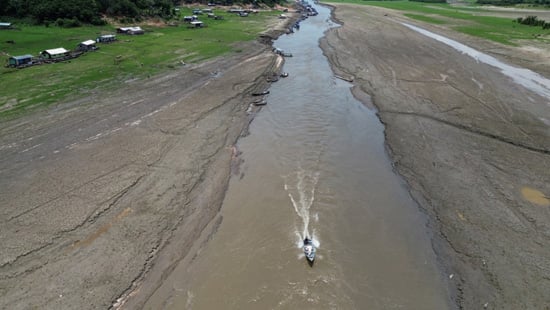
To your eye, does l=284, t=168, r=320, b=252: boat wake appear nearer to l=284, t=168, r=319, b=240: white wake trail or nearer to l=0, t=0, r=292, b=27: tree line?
l=284, t=168, r=319, b=240: white wake trail

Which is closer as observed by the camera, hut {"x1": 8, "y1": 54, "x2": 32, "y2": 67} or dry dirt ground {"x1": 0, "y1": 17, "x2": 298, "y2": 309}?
dry dirt ground {"x1": 0, "y1": 17, "x2": 298, "y2": 309}

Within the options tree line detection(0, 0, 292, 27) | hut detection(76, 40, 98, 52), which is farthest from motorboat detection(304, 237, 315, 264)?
tree line detection(0, 0, 292, 27)

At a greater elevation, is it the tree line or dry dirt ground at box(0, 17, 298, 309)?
the tree line

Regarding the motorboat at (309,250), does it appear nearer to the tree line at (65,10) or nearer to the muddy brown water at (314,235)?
the muddy brown water at (314,235)

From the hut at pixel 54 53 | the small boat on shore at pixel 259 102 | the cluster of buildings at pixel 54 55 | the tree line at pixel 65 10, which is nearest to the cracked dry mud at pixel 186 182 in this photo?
the small boat on shore at pixel 259 102

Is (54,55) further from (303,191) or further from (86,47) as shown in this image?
(303,191)

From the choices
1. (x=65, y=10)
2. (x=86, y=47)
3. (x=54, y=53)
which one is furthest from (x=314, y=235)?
(x=65, y=10)

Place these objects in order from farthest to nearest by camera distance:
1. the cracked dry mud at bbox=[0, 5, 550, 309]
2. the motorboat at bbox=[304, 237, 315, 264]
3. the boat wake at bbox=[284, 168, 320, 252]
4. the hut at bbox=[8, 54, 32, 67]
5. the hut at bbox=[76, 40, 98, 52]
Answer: the hut at bbox=[76, 40, 98, 52] → the hut at bbox=[8, 54, 32, 67] → the boat wake at bbox=[284, 168, 320, 252] → the motorboat at bbox=[304, 237, 315, 264] → the cracked dry mud at bbox=[0, 5, 550, 309]
